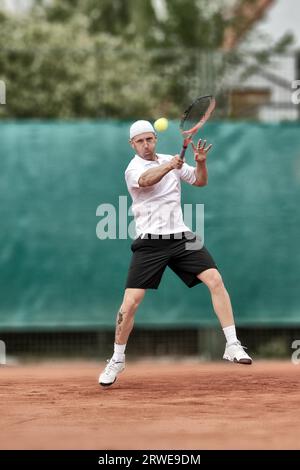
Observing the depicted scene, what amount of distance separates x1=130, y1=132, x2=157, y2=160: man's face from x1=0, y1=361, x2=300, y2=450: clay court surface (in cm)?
172

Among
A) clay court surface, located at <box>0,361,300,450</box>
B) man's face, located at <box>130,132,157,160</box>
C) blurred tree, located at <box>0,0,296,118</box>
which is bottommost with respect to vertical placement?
clay court surface, located at <box>0,361,300,450</box>

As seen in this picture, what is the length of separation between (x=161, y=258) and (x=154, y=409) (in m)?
1.29

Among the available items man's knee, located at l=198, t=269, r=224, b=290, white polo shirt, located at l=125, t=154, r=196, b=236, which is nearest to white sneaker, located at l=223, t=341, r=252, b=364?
man's knee, located at l=198, t=269, r=224, b=290

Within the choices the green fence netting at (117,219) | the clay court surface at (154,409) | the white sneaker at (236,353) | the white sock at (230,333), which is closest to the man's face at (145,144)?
the white sock at (230,333)

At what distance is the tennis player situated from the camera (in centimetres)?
737

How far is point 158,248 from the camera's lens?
24.5ft

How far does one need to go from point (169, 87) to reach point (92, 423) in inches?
253

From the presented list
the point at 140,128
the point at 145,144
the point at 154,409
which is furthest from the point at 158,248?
the point at 154,409

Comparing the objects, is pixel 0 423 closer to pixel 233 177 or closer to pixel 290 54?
pixel 233 177

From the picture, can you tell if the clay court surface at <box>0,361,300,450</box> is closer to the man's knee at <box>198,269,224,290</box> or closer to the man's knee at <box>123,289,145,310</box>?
the man's knee at <box>123,289,145,310</box>

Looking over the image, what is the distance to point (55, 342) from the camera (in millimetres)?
10109

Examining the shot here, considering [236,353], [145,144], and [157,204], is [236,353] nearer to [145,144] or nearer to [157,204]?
[157,204]

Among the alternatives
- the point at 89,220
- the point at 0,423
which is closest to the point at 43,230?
the point at 89,220

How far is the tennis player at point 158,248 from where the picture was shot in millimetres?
7367
